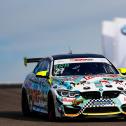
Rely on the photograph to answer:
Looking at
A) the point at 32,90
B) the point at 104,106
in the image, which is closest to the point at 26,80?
the point at 32,90

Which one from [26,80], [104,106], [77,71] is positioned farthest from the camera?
[26,80]

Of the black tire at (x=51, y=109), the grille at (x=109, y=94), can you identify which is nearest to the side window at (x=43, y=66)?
the black tire at (x=51, y=109)

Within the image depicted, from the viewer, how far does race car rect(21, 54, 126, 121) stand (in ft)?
59.0

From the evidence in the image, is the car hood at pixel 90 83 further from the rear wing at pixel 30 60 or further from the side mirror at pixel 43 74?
the rear wing at pixel 30 60

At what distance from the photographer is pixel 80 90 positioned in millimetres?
17984

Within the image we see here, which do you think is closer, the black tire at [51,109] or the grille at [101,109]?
the grille at [101,109]

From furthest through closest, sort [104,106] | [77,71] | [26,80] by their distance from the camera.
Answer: [26,80] < [77,71] < [104,106]

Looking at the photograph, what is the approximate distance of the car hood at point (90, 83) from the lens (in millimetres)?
18031

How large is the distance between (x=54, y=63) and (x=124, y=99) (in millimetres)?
2372

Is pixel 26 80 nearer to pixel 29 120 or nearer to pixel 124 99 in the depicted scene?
pixel 29 120

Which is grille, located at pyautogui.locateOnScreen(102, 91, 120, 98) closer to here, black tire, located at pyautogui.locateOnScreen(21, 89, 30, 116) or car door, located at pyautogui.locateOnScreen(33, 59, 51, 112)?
car door, located at pyautogui.locateOnScreen(33, 59, 51, 112)

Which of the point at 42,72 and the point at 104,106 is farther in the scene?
the point at 42,72

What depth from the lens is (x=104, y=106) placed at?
1798 cm

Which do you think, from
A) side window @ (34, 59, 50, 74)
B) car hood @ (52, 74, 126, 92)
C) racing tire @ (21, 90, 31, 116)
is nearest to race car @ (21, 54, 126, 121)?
car hood @ (52, 74, 126, 92)
